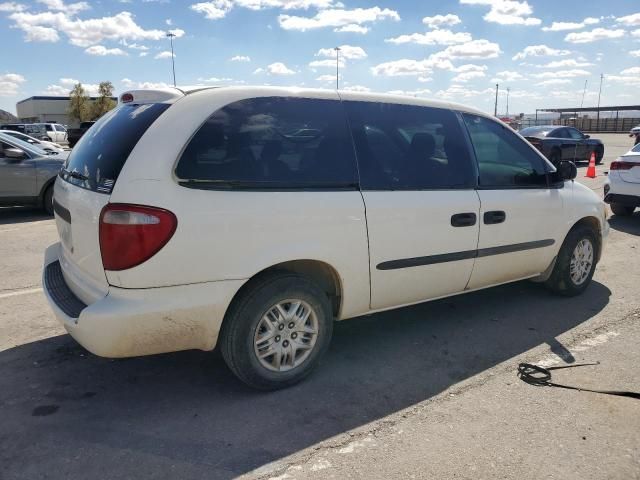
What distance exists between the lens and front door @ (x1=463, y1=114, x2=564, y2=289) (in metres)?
4.15

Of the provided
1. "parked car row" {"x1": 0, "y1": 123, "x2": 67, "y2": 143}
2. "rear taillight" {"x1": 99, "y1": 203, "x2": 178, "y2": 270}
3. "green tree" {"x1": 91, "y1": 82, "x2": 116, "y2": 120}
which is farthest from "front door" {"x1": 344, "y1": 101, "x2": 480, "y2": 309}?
"green tree" {"x1": 91, "y1": 82, "x2": 116, "y2": 120}

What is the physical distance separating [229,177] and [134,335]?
0.98 meters

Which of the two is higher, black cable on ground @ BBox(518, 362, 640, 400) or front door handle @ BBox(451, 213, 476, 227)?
front door handle @ BBox(451, 213, 476, 227)

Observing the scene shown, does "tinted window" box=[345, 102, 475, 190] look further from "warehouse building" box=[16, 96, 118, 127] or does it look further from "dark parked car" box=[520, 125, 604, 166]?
"warehouse building" box=[16, 96, 118, 127]

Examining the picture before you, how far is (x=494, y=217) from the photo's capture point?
412 centimetres

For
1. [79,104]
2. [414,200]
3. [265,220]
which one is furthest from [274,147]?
[79,104]

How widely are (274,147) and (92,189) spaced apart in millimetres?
1043

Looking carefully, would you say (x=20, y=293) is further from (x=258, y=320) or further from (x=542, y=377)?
(x=542, y=377)

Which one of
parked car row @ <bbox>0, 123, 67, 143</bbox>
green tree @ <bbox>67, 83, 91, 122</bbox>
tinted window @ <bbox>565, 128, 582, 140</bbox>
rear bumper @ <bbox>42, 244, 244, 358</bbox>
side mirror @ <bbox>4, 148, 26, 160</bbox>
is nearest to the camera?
rear bumper @ <bbox>42, 244, 244, 358</bbox>

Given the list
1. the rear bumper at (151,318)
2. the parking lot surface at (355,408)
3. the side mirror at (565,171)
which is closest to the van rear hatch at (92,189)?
the rear bumper at (151,318)

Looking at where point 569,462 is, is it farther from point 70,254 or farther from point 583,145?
point 583,145

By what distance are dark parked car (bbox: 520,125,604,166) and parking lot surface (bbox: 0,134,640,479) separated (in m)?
14.8

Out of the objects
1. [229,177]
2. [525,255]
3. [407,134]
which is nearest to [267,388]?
[229,177]

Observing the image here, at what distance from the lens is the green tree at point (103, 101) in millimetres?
66625
